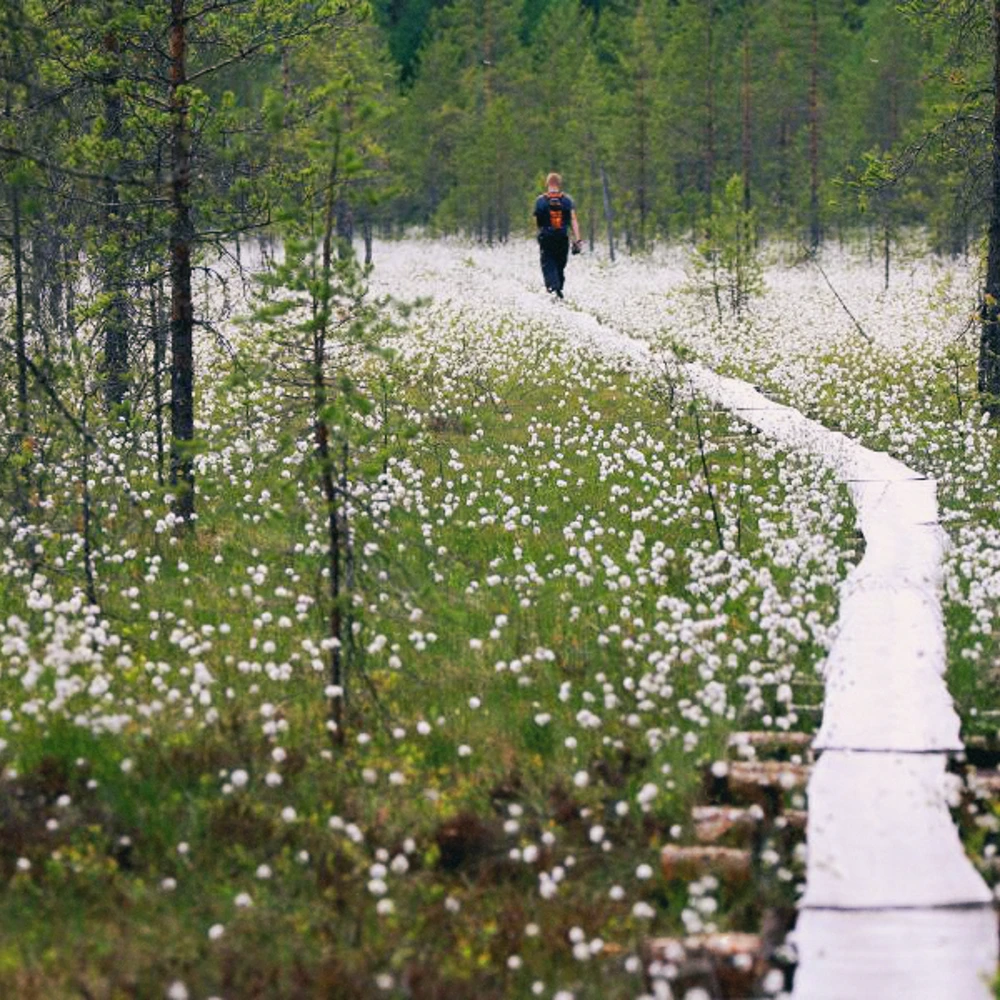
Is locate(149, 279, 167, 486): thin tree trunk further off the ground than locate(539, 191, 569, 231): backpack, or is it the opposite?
locate(539, 191, 569, 231): backpack

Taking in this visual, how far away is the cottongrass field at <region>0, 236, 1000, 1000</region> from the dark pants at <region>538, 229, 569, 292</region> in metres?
12.8

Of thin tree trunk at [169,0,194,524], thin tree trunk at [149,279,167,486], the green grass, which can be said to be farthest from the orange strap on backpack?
the green grass

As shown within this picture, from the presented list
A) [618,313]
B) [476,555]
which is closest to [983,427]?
[476,555]

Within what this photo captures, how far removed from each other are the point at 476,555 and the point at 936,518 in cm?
391

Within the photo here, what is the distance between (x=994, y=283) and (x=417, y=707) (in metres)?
11.9

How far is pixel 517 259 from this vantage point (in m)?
57.1

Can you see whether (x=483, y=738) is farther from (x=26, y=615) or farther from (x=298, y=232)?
(x=26, y=615)

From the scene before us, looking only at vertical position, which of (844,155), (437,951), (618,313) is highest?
(844,155)

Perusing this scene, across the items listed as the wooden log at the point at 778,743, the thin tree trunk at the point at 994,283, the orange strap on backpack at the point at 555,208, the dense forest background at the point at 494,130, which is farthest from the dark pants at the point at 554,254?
the wooden log at the point at 778,743

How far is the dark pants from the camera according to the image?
26.8m

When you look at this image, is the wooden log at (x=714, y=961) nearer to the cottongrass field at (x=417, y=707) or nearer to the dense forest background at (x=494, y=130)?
the cottongrass field at (x=417, y=707)

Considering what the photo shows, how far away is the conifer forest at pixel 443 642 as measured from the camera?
5488mm

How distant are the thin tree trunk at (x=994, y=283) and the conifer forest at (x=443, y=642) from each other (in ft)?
0.29

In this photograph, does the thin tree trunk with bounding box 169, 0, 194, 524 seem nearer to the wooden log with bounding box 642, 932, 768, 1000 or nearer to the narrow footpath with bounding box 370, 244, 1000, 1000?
the narrow footpath with bounding box 370, 244, 1000, 1000
